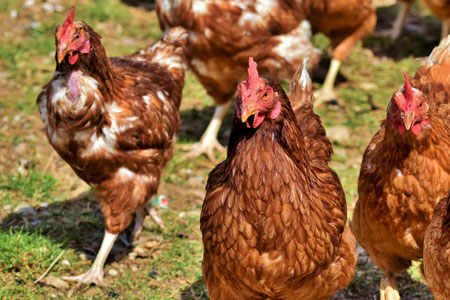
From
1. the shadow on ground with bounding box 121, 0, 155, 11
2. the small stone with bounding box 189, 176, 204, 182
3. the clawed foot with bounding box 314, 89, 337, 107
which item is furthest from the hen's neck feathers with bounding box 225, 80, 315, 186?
the shadow on ground with bounding box 121, 0, 155, 11

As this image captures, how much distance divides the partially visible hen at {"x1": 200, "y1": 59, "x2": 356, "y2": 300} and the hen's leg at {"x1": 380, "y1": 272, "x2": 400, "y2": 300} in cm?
75

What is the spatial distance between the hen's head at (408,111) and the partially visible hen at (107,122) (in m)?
1.49

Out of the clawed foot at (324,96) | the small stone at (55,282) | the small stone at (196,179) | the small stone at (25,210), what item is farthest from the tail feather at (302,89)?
the clawed foot at (324,96)

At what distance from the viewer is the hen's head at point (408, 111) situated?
2959 mm

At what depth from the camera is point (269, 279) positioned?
275 cm

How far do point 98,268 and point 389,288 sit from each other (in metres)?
1.71

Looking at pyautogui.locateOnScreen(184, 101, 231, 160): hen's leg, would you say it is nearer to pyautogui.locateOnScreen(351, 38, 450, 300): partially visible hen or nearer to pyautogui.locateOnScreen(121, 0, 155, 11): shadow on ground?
pyautogui.locateOnScreen(351, 38, 450, 300): partially visible hen

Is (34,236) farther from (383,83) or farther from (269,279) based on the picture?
(383,83)

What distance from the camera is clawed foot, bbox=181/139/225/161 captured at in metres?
A: 5.38

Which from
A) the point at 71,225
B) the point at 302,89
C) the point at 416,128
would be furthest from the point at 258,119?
the point at 71,225

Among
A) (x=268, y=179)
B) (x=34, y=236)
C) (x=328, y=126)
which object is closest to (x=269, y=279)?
(x=268, y=179)

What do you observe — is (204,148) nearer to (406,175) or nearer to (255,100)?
(406,175)

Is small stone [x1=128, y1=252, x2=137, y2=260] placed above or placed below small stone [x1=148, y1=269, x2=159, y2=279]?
below

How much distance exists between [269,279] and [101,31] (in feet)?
17.4
